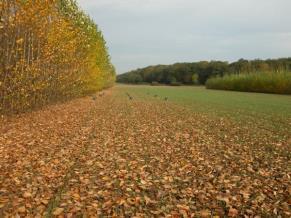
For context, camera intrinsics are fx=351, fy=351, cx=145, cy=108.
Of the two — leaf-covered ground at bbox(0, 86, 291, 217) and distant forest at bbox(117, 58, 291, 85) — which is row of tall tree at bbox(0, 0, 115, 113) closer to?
leaf-covered ground at bbox(0, 86, 291, 217)

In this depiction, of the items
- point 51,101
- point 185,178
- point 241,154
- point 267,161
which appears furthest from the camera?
point 51,101

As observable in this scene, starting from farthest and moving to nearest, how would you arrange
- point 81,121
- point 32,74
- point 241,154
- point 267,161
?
point 81,121 < point 32,74 < point 241,154 < point 267,161

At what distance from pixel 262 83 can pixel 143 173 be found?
49509mm

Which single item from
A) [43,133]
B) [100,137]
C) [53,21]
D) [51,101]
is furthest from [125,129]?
[51,101]

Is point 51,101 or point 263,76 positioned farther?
point 263,76

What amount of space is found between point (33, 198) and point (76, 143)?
4251mm

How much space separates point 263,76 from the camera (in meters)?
53.5

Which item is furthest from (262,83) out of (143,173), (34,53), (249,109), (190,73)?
(190,73)

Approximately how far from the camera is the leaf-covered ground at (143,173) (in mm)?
5023

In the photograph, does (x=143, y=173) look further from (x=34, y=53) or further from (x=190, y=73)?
(x=190, y=73)

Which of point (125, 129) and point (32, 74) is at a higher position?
point (32, 74)

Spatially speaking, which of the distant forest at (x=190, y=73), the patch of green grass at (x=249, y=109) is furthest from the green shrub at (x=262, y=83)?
the distant forest at (x=190, y=73)

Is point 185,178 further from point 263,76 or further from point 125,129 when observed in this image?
point 263,76

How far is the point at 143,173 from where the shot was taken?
6699 mm
